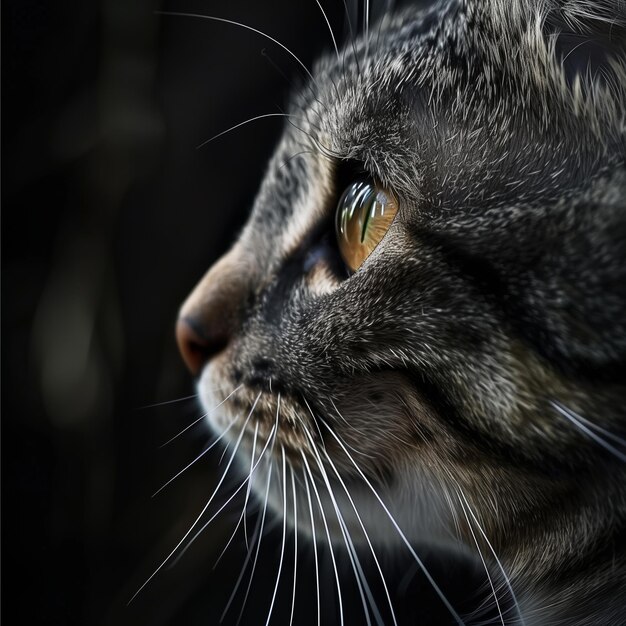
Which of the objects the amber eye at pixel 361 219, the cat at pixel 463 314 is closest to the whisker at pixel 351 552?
the cat at pixel 463 314

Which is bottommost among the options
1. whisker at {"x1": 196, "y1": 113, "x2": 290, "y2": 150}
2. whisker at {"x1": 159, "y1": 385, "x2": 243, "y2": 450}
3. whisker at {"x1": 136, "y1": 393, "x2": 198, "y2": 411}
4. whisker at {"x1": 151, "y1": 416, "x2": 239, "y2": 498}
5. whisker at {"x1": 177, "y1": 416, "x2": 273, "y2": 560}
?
whisker at {"x1": 177, "y1": 416, "x2": 273, "y2": 560}

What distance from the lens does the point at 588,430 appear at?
0.31 meters

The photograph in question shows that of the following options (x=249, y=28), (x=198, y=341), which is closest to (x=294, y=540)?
(x=198, y=341)

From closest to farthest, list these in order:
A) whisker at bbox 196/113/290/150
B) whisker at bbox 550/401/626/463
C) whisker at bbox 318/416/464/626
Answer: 1. whisker at bbox 550/401/626/463
2. whisker at bbox 318/416/464/626
3. whisker at bbox 196/113/290/150

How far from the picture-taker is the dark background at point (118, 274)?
548mm

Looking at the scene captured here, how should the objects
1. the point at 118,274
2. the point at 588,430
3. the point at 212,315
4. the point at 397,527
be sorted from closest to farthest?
the point at 588,430 < the point at 397,527 < the point at 212,315 < the point at 118,274

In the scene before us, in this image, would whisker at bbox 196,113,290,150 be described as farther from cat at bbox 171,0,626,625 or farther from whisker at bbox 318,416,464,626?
whisker at bbox 318,416,464,626

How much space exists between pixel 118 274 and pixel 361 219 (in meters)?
0.32

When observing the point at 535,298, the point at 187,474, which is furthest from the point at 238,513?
the point at 535,298

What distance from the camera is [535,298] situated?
32 cm

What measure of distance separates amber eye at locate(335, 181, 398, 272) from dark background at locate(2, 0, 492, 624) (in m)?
0.12

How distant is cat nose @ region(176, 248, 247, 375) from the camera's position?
516 mm

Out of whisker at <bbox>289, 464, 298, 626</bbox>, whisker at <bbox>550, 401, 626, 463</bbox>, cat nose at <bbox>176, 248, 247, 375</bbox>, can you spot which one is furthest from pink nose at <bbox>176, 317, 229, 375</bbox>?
whisker at <bbox>550, 401, 626, 463</bbox>

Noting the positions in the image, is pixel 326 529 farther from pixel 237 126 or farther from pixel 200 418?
pixel 237 126
